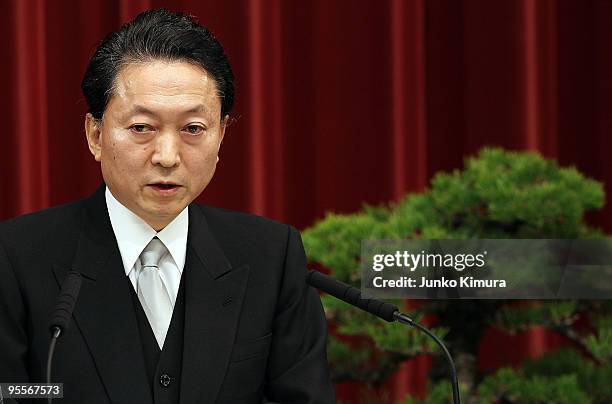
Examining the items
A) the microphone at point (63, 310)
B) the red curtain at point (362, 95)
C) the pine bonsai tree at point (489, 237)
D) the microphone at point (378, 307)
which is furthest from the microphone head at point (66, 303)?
the red curtain at point (362, 95)

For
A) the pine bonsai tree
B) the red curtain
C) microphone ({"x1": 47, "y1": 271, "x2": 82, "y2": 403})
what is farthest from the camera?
the red curtain

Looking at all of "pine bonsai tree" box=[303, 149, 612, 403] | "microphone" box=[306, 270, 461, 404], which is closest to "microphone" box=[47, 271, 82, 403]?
"microphone" box=[306, 270, 461, 404]

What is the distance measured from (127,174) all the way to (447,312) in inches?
30.8

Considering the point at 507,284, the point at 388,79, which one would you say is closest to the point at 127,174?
the point at 507,284

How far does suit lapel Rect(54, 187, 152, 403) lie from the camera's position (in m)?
0.97

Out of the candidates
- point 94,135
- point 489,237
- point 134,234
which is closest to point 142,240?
point 134,234

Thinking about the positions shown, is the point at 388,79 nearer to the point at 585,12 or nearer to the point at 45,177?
the point at 585,12

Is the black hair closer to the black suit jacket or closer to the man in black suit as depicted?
the man in black suit

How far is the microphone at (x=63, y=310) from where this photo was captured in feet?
2.77

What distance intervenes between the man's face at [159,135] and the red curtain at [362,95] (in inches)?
44.1

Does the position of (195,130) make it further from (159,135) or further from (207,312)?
(207,312)

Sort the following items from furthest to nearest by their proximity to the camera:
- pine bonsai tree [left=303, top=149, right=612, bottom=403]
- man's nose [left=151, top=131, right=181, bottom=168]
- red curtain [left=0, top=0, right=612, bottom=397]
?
1. red curtain [left=0, top=0, right=612, bottom=397]
2. pine bonsai tree [left=303, top=149, right=612, bottom=403]
3. man's nose [left=151, top=131, right=181, bottom=168]

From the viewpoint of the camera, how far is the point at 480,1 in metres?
2.23

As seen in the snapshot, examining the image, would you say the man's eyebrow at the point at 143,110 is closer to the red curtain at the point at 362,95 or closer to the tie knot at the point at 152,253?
the tie knot at the point at 152,253
